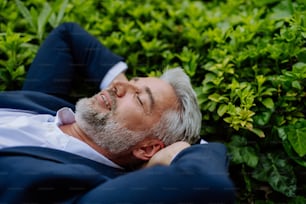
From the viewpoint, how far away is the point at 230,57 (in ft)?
6.07

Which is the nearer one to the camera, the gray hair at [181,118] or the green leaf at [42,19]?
the gray hair at [181,118]

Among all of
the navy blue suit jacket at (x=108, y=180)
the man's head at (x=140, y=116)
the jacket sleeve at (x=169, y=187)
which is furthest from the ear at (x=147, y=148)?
the jacket sleeve at (x=169, y=187)

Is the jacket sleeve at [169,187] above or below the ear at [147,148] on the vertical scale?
above

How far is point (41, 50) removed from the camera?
1973 millimetres

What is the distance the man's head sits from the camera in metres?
1.59

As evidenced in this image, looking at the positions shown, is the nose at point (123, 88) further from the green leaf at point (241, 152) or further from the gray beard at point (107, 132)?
the green leaf at point (241, 152)

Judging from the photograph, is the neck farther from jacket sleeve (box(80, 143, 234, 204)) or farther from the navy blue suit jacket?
jacket sleeve (box(80, 143, 234, 204))

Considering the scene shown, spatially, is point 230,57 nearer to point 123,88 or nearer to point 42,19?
point 123,88

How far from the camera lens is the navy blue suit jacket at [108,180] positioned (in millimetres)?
1256

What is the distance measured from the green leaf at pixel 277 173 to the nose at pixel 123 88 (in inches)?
17.7

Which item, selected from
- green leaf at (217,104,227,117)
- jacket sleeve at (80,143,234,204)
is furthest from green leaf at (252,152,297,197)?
jacket sleeve at (80,143,234,204)

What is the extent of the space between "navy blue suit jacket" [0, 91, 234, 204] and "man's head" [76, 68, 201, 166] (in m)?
0.13

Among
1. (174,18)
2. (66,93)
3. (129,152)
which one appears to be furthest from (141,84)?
(174,18)

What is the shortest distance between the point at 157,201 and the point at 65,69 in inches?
33.0
